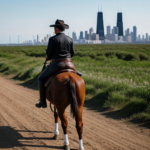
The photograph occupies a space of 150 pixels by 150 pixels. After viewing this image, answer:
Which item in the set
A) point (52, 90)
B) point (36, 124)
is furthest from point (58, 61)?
point (36, 124)

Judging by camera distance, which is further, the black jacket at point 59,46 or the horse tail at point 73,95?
the black jacket at point 59,46

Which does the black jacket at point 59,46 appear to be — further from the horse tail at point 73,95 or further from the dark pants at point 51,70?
the horse tail at point 73,95

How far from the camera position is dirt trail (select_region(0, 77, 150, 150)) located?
200 inches

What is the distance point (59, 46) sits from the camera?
5.09 metres

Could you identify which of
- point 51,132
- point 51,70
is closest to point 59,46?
point 51,70

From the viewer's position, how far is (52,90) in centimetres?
490

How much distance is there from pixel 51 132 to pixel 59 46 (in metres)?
2.08

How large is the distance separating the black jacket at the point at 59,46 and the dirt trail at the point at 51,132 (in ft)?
5.94

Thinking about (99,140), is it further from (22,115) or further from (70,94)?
(22,115)

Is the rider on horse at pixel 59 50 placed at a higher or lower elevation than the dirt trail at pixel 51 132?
higher

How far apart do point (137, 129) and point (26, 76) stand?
36.2 feet

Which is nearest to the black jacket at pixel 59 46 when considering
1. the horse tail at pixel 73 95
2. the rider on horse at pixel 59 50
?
the rider on horse at pixel 59 50

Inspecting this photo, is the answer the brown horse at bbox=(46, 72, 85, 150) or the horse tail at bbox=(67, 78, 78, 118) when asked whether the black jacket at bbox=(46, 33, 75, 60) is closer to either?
the brown horse at bbox=(46, 72, 85, 150)

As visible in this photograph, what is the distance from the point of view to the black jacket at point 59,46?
5074mm
